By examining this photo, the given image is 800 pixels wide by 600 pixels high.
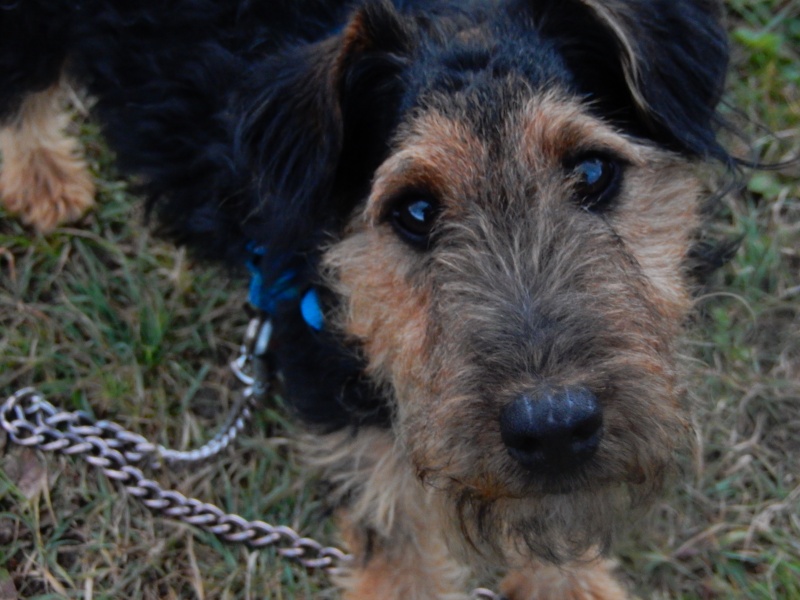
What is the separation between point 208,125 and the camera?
3.22 meters

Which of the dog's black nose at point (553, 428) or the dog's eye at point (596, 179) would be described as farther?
the dog's eye at point (596, 179)

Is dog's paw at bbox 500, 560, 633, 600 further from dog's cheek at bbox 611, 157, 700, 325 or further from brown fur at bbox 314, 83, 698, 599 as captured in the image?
dog's cheek at bbox 611, 157, 700, 325

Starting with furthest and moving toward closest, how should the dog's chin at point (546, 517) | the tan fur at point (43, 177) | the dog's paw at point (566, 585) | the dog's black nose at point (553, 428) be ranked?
the tan fur at point (43, 177) < the dog's paw at point (566, 585) < the dog's chin at point (546, 517) < the dog's black nose at point (553, 428)

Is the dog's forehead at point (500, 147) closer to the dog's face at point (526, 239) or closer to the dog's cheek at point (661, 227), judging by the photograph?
the dog's face at point (526, 239)

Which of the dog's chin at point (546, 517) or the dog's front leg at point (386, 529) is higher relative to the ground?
the dog's chin at point (546, 517)

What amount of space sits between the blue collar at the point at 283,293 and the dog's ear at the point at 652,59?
3.57 feet

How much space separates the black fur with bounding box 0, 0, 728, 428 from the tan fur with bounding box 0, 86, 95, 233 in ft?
3.50

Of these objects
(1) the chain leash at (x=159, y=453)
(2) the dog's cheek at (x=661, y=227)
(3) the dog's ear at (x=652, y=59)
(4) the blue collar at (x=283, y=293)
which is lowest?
(1) the chain leash at (x=159, y=453)

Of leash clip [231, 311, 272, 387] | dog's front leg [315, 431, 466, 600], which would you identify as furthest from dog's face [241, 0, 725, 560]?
leash clip [231, 311, 272, 387]

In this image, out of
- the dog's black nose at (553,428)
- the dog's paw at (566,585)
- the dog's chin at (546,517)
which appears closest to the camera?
the dog's black nose at (553,428)

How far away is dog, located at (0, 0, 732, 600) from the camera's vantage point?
85.0 inches

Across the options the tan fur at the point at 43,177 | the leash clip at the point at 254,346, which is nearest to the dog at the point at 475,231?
the leash clip at the point at 254,346

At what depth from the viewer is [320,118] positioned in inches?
97.8

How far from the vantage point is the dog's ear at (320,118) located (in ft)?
8.16
